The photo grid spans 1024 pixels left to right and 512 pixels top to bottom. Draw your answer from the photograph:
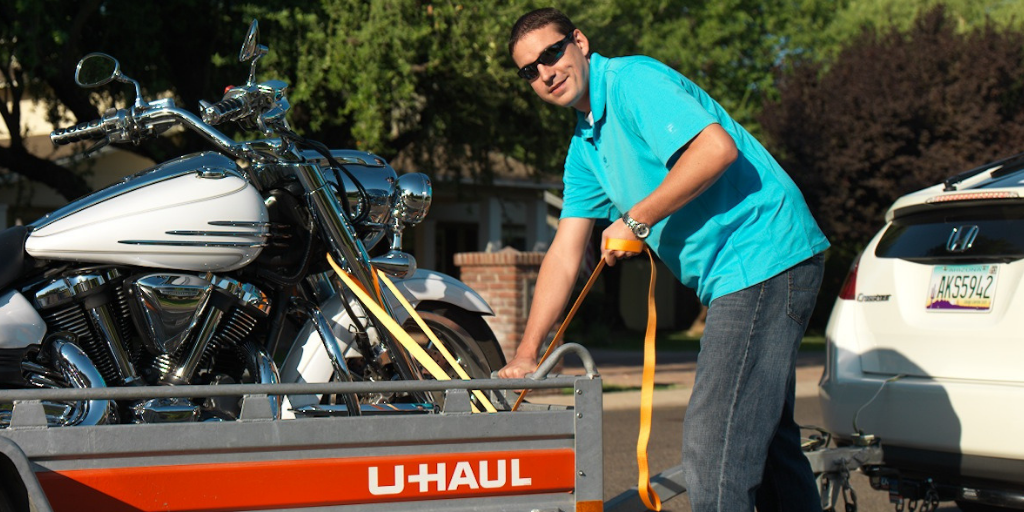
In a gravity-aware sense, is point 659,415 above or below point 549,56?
below

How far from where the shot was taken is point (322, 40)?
12.1m

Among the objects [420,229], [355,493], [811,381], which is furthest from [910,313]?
[420,229]

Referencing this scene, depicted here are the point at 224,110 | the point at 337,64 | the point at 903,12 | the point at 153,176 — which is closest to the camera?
the point at 153,176

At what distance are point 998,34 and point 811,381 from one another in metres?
12.6

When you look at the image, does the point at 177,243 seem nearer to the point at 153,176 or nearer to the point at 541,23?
the point at 153,176

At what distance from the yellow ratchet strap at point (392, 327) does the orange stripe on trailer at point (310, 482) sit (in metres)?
0.67

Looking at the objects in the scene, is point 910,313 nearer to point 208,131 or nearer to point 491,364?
point 491,364

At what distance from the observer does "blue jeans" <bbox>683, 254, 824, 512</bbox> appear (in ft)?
10.2

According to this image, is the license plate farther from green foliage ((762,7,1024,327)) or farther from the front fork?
green foliage ((762,7,1024,327))

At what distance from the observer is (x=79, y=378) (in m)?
3.44

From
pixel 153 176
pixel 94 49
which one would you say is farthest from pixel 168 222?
pixel 94 49

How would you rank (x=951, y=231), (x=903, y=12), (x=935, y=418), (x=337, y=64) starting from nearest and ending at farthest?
1. (x=935, y=418)
2. (x=951, y=231)
3. (x=337, y=64)
4. (x=903, y=12)

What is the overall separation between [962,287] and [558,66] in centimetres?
218

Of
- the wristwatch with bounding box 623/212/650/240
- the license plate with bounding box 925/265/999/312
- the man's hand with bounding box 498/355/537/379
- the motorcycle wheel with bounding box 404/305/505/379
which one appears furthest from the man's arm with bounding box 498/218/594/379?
the license plate with bounding box 925/265/999/312
